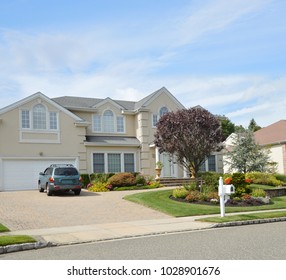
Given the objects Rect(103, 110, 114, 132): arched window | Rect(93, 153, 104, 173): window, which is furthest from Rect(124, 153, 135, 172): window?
Rect(103, 110, 114, 132): arched window

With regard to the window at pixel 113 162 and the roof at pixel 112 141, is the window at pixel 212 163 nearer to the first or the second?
the roof at pixel 112 141

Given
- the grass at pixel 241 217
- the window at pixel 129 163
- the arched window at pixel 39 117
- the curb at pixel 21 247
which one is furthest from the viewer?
the window at pixel 129 163

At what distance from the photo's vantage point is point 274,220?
46.4 feet

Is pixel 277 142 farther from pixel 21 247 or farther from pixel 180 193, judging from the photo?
pixel 21 247

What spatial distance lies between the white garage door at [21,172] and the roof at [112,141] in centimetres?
362

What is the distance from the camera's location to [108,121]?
103 feet

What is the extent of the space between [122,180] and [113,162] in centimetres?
407

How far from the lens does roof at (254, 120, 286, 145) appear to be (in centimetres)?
3675

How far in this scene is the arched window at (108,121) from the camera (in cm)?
3116

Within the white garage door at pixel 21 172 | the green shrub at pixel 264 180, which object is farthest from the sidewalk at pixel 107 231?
the white garage door at pixel 21 172

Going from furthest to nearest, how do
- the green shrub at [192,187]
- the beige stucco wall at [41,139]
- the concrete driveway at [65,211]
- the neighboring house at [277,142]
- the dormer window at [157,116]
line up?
the neighboring house at [277,142] < the dormer window at [157,116] < the beige stucco wall at [41,139] < the green shrub at [192,187] < the concrete driveway at [65,211]

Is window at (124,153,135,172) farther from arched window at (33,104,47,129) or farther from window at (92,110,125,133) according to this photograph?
arched window at (33,104,47,129)

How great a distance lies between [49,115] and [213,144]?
12.8 meters

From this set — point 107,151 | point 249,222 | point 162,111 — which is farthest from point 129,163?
point 249,222
